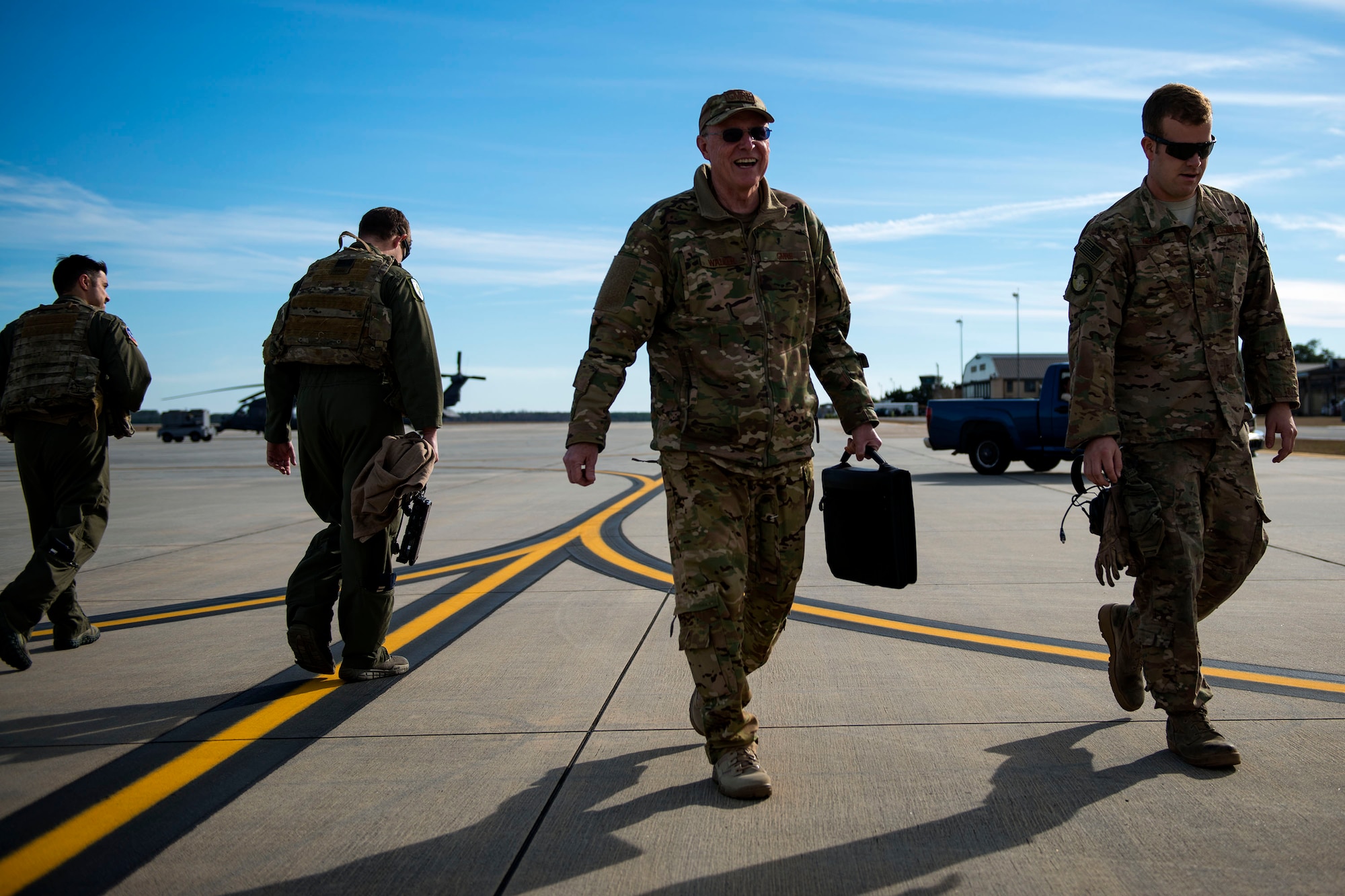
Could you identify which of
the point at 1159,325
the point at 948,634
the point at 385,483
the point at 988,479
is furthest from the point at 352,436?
the point at 988,479

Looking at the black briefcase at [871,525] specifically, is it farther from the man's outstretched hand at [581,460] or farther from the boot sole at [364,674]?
the boot sole at [364,674]

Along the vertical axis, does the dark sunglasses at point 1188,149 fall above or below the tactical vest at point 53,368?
above

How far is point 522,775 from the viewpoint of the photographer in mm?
3037

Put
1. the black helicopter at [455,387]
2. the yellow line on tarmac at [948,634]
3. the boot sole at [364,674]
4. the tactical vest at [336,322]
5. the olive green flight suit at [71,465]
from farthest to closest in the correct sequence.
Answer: the black helicopter at [455,387], the olive green flight suit at [71,465], the yellow line on tarmac at [948,634], the boot sole at [364,674], the tactical vest at [336,322]

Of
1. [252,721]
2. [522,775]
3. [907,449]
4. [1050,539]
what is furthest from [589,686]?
[907,449]

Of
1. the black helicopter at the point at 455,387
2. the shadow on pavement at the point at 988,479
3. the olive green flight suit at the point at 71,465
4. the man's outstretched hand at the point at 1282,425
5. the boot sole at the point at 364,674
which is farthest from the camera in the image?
the black helicopter at the point at 455,387

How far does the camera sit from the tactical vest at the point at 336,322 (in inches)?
158

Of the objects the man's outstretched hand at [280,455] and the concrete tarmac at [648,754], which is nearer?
the concrete tarmac at [648,754]

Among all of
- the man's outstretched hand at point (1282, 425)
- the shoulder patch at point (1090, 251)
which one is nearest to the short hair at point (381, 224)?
the shoulder patch at point (1090, 251)

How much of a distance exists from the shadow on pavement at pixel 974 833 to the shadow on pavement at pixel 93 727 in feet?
7.27

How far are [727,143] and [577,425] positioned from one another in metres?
0.99

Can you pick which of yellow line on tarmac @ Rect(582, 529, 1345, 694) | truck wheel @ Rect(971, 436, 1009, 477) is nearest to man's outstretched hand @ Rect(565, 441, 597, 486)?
yellow line on tarmac @ Rect(582, 529, 1345, 694)

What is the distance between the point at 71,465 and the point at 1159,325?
4762mm

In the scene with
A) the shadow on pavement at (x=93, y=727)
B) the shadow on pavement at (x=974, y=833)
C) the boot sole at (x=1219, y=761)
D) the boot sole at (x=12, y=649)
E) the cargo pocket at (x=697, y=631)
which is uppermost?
Result: the cargo pocket at (x=697, y=631)
